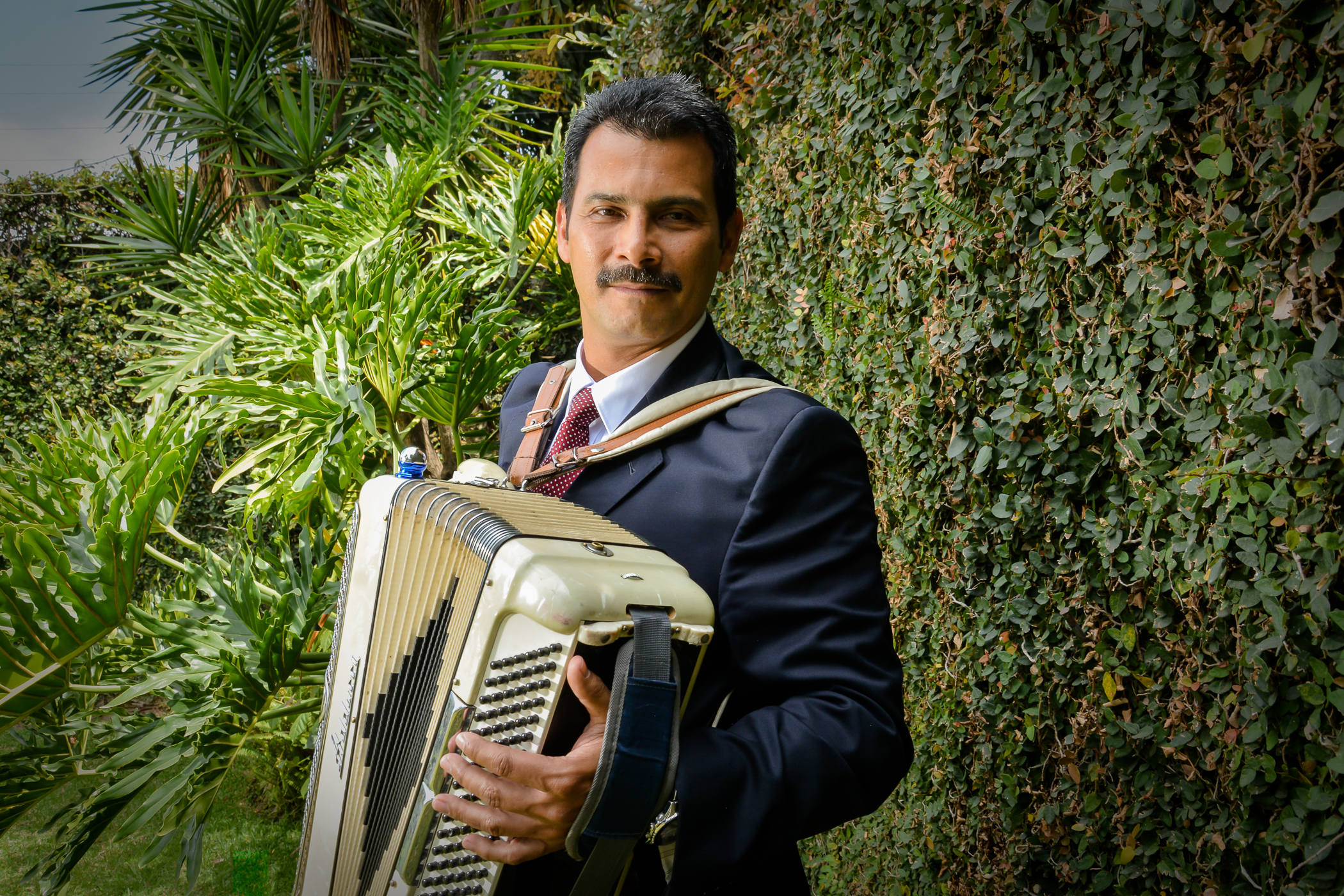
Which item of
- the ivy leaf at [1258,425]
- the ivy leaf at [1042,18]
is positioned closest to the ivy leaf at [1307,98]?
the ivy leaf at [1258,425]

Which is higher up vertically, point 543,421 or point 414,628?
point 543,421

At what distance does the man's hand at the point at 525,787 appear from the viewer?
3.34 feet

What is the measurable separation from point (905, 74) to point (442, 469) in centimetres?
248

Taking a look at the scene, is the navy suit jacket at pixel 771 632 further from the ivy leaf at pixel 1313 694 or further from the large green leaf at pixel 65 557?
the large green leaf at pixel 65 557

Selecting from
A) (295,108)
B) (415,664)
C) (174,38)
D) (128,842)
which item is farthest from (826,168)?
(174,38)

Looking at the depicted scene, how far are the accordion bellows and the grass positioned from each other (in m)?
2.88

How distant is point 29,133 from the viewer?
7.09m

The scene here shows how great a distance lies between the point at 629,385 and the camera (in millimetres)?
1615

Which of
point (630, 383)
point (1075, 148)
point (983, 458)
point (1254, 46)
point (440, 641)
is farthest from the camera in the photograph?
point (983, 458)

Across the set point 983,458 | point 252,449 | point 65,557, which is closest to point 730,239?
point 983,458

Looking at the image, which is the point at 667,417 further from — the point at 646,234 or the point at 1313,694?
the point at 1313,694

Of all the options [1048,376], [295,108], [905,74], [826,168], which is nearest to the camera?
[1048,376]

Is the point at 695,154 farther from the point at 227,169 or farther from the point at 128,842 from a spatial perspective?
the point at 227,169

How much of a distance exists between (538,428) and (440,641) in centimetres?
65
